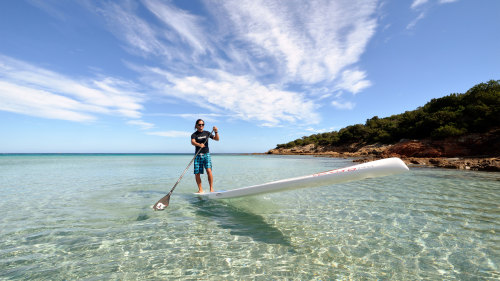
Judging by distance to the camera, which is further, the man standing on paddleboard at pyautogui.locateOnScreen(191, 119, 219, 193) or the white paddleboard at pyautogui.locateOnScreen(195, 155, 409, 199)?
the man standing on paddleboard at pyautogui.locateOnScreen(191, 119, 219, 193)

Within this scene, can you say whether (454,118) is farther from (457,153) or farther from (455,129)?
(457,153)

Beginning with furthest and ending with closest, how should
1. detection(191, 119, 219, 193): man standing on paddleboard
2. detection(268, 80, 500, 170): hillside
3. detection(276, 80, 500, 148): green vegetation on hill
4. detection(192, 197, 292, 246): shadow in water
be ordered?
detection(276, 80, 500, 148): green vegetation on hill < detection(268, 80, 500, 170): hillside < detection(191, 119, 219, 193): man standing on paddleboard < detection(192, 197, 292, 246): shadow in water

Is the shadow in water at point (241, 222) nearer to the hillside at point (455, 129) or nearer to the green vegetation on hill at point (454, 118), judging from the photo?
the hillside at point (455, 129)

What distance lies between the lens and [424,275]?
2.81 metres

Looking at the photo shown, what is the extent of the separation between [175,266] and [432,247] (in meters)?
4.00

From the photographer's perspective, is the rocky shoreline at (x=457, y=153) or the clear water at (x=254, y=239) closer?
the clear water at (x=254, y=239)

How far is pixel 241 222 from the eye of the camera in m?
4.90

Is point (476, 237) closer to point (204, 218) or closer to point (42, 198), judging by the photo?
point (204, 218)

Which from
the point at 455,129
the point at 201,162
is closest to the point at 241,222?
the point at 201,162

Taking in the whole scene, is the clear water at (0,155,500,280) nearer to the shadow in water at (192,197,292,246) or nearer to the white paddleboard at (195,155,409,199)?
the shadow in water at (192,197,292,246)

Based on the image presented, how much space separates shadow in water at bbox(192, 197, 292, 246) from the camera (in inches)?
159

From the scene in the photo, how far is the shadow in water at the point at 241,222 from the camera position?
4039 mm

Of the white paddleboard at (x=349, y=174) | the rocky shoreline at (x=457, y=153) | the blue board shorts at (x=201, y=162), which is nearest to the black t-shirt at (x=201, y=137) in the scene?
the blue board shorts at (x=201, y=162)

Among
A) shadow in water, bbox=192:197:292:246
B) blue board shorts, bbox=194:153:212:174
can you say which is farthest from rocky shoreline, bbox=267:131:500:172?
blue board shorts, bbox=194:153:212:174
